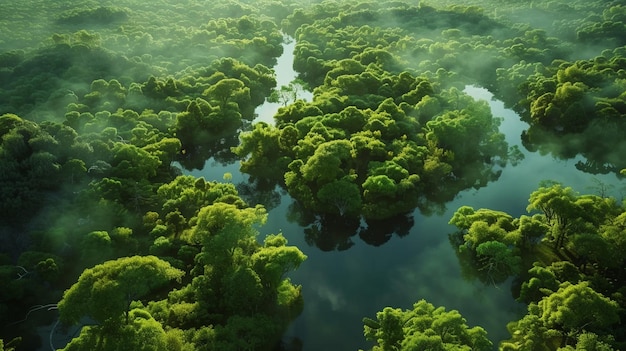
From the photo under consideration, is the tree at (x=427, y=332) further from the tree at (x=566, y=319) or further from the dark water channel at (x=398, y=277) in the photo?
the dark water channel at (x=398, y=277)

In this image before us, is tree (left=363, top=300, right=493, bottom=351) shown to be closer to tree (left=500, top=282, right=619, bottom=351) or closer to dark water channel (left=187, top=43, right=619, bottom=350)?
tree (left=500, top=282, right=619, bottom=351)

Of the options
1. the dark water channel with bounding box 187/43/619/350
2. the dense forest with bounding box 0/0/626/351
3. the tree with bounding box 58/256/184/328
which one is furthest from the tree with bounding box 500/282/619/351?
the tree with bounding box 58/256/184/328

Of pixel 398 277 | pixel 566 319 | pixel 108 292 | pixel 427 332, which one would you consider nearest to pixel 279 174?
pixel 398 277

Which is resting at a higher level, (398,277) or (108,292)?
(398,277)

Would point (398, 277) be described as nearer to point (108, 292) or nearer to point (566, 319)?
point (566, 319)

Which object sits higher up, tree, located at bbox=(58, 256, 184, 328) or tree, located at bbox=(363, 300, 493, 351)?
tree, located at bbox=(58, 256, 184, 328)

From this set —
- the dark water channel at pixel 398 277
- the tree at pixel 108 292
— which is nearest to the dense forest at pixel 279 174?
the tree at pixel 108 292

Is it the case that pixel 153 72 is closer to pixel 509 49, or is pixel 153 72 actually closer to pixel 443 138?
pixel 443 138
